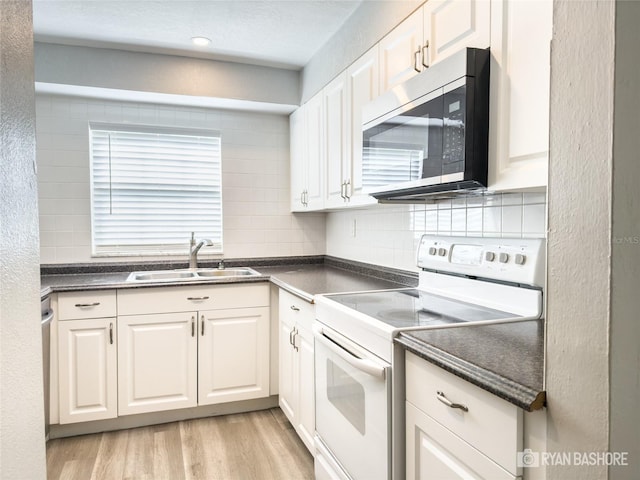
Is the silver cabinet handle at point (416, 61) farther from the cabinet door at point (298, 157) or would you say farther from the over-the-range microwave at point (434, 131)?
the cabinet door at point (298, 157)

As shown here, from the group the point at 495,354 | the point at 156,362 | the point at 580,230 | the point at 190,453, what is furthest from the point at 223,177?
the point at 580,230

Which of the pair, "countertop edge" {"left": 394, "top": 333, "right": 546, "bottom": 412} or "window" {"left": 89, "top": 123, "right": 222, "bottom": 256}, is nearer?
"countertop edge" {"left": 394, "top": 333, "right": 546, "bottom": 412}

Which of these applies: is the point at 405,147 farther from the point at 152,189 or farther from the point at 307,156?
the point at 152,189

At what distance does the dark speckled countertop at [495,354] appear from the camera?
2.89ft

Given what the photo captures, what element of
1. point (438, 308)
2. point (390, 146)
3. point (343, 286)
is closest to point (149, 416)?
point (343, 286)

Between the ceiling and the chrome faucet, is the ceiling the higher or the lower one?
the higher one

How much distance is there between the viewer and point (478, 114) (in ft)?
4.62

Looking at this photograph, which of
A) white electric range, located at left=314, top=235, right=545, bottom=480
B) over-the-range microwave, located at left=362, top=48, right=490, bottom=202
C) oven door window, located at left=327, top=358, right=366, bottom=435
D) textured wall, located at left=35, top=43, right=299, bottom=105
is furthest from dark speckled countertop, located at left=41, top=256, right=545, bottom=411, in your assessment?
textured wall, located at left=35, top=43, right=299, bottom=105

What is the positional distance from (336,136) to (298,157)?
79 cm

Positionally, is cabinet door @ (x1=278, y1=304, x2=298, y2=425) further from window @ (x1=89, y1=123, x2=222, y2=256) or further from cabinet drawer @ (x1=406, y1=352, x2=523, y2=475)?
cabinet drawer @ (x1=406, y1=352, x2=523, y2=475)

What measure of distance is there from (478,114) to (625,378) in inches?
37.8

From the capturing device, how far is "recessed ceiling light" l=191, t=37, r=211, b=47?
2.71 m

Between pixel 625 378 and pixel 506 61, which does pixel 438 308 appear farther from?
pixel 625 378

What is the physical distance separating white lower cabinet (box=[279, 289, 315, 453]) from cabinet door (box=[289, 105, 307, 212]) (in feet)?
3.05
